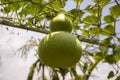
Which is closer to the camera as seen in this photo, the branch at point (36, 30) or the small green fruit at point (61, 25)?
the small green fruit at point (61, 25)

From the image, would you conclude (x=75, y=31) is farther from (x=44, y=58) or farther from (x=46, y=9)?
(x=44, y=58)

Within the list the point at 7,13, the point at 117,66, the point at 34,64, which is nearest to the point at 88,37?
the point at 117,66

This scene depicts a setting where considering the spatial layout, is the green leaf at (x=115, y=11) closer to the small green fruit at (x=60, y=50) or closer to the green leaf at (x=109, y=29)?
the green leaf at (x=109, y=29)

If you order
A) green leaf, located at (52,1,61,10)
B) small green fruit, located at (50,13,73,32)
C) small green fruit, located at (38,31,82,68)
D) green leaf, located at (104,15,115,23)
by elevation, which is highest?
green leaf, located at (52,1,61,10)

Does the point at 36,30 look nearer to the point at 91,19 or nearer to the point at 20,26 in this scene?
the point at 20,26

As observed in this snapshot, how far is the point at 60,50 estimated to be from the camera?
99cm

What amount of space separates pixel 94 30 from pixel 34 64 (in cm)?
186

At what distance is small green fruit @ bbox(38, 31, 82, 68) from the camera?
0.99m

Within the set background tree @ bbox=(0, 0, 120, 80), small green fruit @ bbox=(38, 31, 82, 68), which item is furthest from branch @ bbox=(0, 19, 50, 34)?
small green fruit @ bbox=(38, 31, 82, 68)

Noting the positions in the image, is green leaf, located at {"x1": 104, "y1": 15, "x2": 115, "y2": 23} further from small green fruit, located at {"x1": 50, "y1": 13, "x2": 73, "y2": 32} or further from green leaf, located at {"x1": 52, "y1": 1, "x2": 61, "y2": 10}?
small green fruit, located at {"x1": 50, "y1": 13, "x2": 73, "y2": 32}

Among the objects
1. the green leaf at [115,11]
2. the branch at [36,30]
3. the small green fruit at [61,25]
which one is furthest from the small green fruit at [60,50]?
the branch at [36,30]

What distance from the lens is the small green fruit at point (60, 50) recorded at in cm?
99

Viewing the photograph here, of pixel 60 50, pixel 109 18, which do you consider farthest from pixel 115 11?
pixel 60 50

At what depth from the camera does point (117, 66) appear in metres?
1.95
